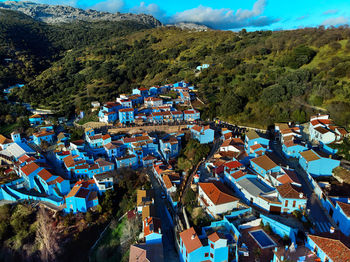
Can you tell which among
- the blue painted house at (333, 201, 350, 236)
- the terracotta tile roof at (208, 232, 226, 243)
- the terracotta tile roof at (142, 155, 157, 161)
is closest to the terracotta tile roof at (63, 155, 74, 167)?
the terracotta tile roof at (142, 155, 157, 161)

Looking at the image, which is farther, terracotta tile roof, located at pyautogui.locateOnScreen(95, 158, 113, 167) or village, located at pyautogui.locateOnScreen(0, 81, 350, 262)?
terracotta tile roof, located at pyautogui.locateOnScreen(95, 158, 113, 167)

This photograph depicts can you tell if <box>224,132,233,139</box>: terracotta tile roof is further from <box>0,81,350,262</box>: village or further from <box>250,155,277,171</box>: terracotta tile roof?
<box>250,155,277,171</box>: terracotta tile roof

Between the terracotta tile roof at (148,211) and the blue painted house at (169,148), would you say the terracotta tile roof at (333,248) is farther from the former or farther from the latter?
the blue painted house at (169,148)

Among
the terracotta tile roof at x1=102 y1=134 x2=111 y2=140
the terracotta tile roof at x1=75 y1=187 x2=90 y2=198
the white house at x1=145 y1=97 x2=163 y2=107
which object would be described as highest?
the white house at x1=145 y1=97 x2=163 y2=107

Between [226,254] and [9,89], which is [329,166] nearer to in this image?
[226,254]

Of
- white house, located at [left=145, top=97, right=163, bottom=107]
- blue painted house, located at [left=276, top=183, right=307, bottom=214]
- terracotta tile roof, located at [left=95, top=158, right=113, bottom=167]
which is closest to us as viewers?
blue painted house, located at [left=276, top=183, right=307, bottom=214]

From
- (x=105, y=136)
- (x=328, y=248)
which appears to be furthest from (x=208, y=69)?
(x=328, y=248)

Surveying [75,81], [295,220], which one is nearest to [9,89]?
[75,81]
